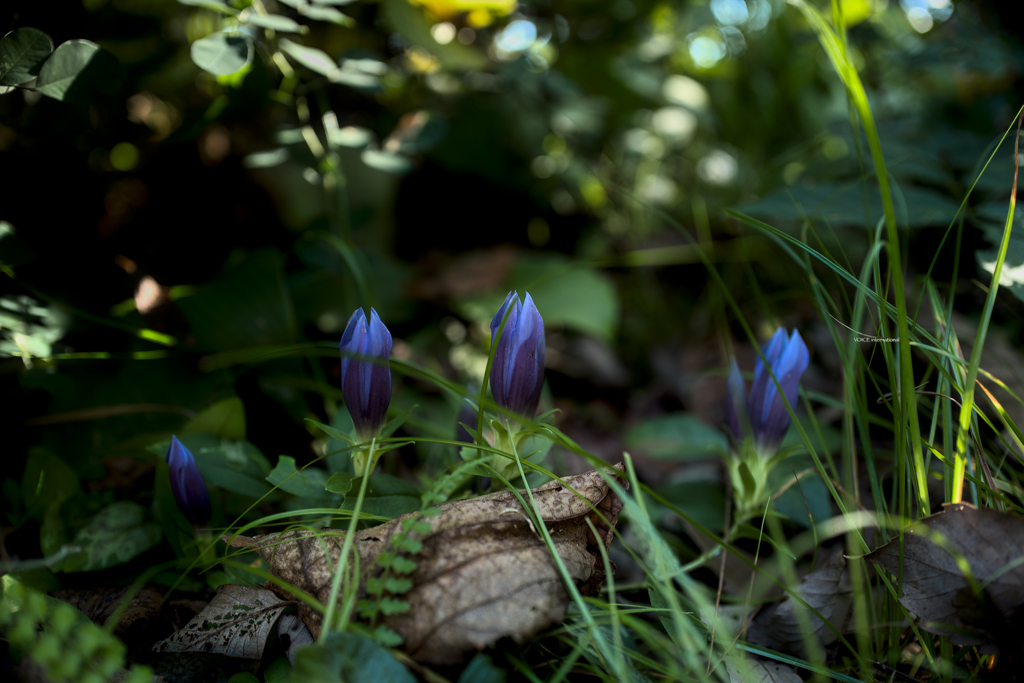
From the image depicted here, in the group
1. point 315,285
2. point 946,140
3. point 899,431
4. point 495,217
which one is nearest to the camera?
point 899,431

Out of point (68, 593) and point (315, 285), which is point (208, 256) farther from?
point (68, 593)

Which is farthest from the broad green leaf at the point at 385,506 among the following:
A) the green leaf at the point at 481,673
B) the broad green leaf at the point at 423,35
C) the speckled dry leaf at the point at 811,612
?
the broad green leaf at the point at 423,35

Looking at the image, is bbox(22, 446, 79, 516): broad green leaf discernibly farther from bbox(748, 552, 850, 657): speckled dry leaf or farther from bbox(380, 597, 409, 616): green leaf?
bbox(748, 552, 850, 657): speckled dry leaf

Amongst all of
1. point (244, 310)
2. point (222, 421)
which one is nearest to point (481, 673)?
point (222, 421)

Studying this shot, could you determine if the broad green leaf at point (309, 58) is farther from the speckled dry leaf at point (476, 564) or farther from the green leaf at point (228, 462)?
the speckled dry leaf at point (476, 564)

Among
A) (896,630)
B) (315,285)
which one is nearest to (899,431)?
(896,630)

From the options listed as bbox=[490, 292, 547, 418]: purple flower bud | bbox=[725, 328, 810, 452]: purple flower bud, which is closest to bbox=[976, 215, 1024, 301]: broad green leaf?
bbox=[725, 328, 810, 452]: purple flower bud
